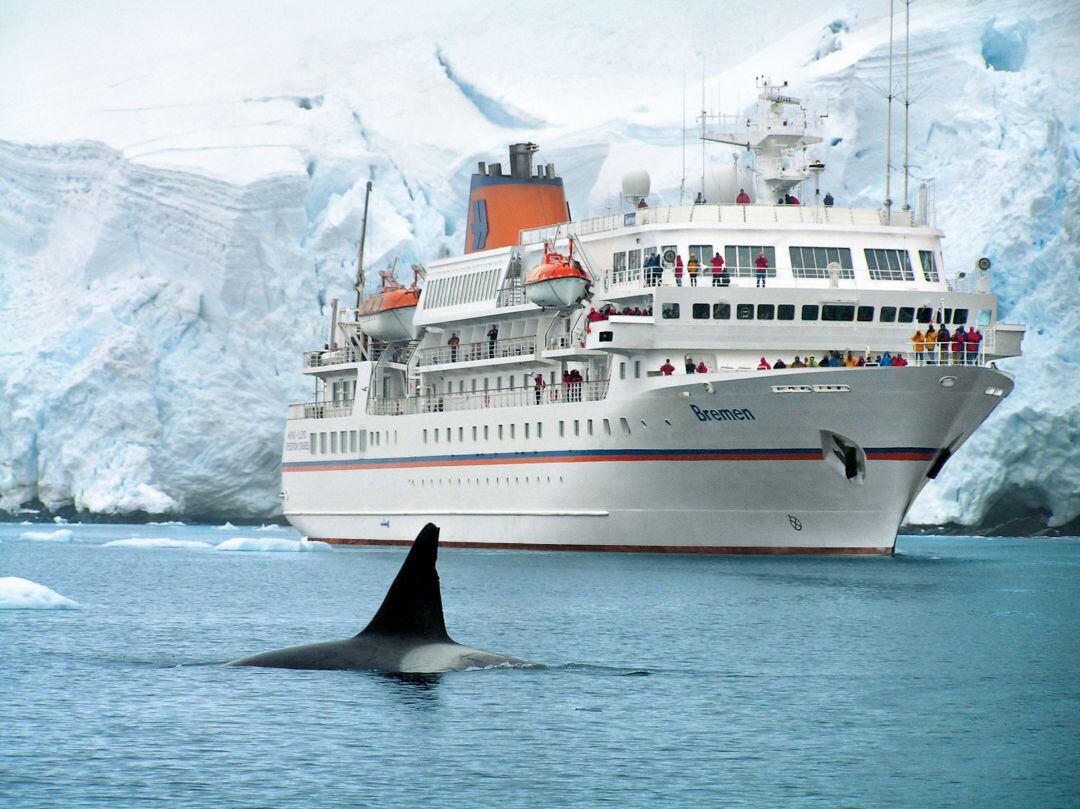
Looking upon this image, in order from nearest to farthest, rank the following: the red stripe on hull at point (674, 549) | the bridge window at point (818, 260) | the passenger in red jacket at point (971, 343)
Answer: the passenger in red jacket at point (971, 343) < the red stripe on hull at point (674, 549) < the bridge window at point (818, 260)

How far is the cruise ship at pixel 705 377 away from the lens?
3747 cm

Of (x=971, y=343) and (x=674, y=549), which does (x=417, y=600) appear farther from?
(x=674, y=549)

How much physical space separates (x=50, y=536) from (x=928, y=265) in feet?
86.2

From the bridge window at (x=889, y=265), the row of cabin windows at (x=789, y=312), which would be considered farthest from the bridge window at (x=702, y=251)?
the bridge window at (x=889, y=265)

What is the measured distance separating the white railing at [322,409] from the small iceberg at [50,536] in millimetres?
7823

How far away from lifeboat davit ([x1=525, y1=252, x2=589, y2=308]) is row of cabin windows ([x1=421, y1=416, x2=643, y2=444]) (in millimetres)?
2940

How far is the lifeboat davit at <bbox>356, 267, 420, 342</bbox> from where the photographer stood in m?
→ 51.6

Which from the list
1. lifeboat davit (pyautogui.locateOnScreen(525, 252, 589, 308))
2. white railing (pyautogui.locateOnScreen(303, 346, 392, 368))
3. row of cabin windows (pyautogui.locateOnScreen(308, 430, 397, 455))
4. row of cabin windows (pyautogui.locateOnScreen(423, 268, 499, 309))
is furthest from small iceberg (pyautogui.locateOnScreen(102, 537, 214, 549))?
lifeboat davit (pyautogui.locateOnScreen(525, 252, 589, 308))

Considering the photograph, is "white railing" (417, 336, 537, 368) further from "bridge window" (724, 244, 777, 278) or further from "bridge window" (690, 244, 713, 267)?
"bridge window" (724, 244, 777, 278)

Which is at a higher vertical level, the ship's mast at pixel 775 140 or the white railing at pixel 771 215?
the ship's mast at pixel 775 140

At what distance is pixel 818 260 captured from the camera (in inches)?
1610

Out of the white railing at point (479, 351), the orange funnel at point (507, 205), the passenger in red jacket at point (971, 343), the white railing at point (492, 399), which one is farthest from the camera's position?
the orange funnel at point (507, 205)

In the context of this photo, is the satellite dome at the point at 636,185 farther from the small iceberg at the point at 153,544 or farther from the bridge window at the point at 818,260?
the small iceberg at the point at 153,544

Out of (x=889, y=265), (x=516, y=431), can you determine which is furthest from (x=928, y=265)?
(x=516, y=431)
